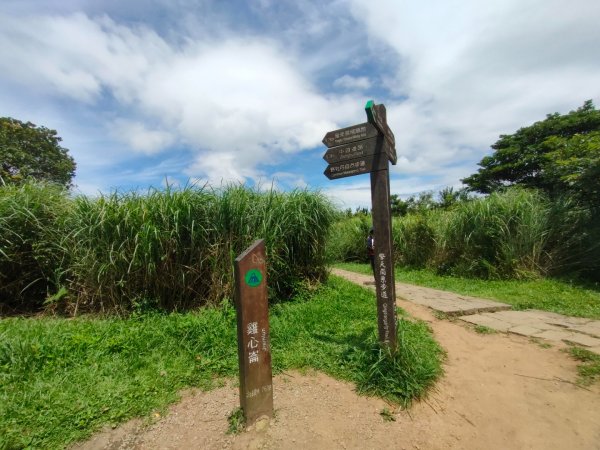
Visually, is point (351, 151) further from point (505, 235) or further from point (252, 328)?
point (505, 235)

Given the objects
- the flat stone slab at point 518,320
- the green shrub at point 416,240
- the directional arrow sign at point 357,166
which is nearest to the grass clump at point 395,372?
the directional arrow sign at point 357,166

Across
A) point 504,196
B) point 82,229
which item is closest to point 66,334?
point 82,229

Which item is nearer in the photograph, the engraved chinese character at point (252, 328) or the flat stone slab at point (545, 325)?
the engraved chinese character at point (252, 328)

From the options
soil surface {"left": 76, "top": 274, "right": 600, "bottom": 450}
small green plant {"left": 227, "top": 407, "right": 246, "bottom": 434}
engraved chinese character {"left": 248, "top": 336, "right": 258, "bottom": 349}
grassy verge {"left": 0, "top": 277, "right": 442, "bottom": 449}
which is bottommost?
soil surface {"left": 76, "top": 274, "right": 600, "bottom": 450}

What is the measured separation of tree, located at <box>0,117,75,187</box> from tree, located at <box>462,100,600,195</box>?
22.3 metres

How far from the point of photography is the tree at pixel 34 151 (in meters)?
15.7

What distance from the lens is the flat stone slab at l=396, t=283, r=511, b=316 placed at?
16.8 feet

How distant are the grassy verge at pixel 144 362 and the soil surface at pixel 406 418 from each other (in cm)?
16

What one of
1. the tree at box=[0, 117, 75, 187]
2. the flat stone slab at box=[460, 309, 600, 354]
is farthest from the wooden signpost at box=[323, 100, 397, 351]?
the tree at box=[0, 117, 75, 187]

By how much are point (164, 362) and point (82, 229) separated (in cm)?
250

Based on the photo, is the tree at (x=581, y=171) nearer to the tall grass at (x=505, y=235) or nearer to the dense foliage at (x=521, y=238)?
the dense foliage at (x=521, y=238)

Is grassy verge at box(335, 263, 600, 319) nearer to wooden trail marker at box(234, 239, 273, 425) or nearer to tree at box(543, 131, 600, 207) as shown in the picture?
tree at box(543, 131, 600, 207)

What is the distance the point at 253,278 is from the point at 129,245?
116 inches

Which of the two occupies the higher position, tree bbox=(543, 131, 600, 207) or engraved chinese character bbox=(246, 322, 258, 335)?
tree bbox=(543, 131, 600, 207)
